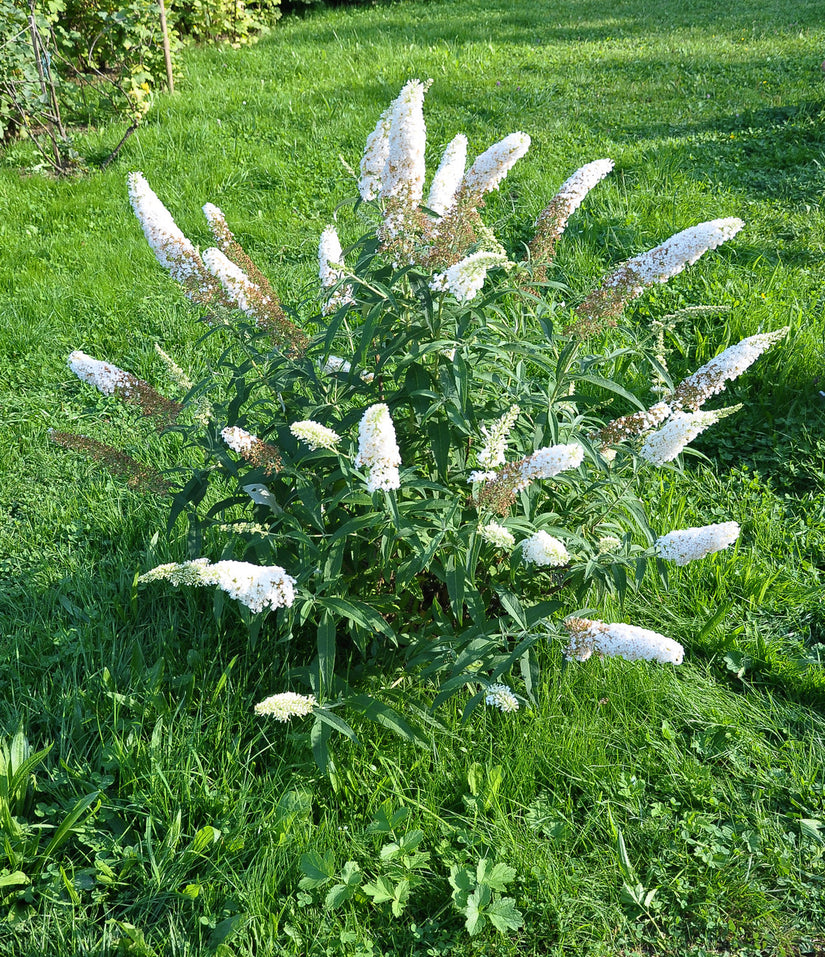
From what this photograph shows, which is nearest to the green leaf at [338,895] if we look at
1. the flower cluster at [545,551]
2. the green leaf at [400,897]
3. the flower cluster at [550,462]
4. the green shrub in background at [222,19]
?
the green leaf at [400,897]

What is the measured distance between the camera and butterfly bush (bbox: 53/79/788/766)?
6.54 feet

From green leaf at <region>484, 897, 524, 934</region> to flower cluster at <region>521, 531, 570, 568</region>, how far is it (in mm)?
899

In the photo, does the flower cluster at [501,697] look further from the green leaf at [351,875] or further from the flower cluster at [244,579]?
the flower cluster at [244,579]

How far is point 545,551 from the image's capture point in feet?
6.10

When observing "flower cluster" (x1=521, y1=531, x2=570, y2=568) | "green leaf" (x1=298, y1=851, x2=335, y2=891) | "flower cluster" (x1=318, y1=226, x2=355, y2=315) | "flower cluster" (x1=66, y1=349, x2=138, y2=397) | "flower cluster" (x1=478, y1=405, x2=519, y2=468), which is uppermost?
"flower cluster" (x1=318, y1=226, x2=355, y2=315)

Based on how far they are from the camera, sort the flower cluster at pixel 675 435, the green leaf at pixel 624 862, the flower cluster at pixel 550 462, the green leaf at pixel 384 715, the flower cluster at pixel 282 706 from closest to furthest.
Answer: the flower cluster at pixel 550 462, the flower cluster at pixel 282 706, the flower cluster at pixel 675 435, the green leaf at pixel 624 862, the green leaf at pixel 384 715

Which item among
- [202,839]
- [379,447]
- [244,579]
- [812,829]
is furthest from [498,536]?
[812,829]

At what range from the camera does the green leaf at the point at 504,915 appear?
6.56 ft

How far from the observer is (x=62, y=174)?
622 centimetres

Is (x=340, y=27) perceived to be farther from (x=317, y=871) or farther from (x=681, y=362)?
(x=317, y=871)

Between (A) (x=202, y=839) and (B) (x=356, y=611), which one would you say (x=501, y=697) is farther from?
(A) (x=202, y=839)

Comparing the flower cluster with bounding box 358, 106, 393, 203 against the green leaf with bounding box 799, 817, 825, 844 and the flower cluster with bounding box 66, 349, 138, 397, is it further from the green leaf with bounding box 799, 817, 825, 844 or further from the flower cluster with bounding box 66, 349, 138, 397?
the green leaf with bounding box 799, 817, 825, 844

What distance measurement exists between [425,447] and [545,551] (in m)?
0.71

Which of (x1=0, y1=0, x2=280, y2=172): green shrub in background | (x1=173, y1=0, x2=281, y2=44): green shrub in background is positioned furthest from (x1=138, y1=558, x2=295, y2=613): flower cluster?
(x1=173, y1=0, x2=281, y2=44): green shrub in background
